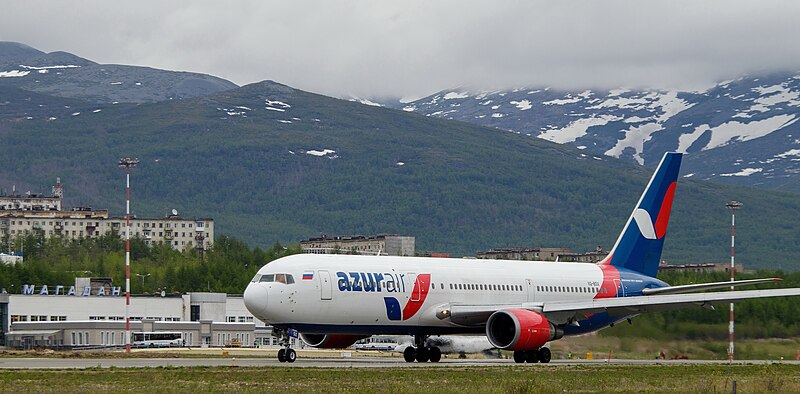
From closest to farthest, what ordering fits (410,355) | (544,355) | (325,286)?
(325,286) → (544,355) → (410,355)

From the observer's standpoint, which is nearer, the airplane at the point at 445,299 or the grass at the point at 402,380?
the grass at the point at 402,380

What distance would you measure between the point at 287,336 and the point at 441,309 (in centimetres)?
760

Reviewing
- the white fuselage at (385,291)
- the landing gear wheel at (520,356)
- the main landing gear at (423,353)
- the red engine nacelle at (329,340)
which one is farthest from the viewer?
the main landing gear at (423,353)

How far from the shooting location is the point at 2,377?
45.6m

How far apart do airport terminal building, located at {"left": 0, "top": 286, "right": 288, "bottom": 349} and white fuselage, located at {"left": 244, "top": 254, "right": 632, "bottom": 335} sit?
5072 centimetres

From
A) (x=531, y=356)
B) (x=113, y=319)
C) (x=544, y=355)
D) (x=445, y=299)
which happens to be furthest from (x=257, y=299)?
(x=113, y=319)

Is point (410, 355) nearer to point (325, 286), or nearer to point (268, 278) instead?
point (325, 286)

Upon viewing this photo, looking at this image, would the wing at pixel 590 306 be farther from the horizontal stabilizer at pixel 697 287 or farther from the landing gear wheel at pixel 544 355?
the landing gear wheel at pixel 544 355

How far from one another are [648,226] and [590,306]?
40.5 ft

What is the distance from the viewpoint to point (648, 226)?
74.1 m

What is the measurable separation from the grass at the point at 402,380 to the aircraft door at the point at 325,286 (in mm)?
6190

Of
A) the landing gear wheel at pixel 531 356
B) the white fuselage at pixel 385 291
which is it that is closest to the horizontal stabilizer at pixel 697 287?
the white fuselage at pixel 385 291

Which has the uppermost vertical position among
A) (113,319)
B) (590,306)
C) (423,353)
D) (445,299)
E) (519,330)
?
(445,299)

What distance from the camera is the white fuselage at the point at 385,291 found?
58562 millimetres
